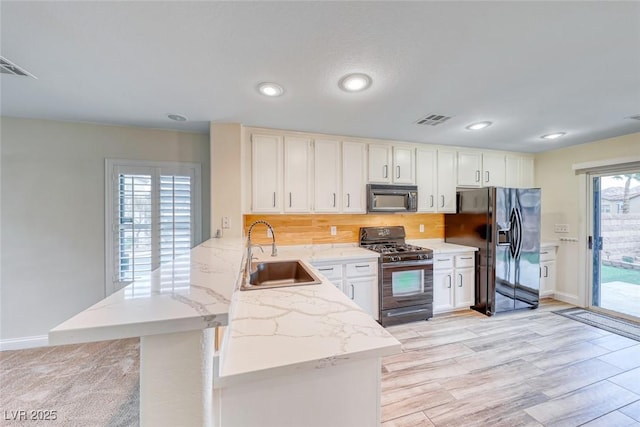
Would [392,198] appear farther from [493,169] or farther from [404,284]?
[493,169]

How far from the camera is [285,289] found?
161 centimetres

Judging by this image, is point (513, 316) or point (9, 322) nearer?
point (9, 322)

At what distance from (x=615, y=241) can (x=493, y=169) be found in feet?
6.00

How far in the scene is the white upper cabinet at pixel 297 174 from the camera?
3.09 m

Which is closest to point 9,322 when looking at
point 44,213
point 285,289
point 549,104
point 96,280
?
point 96,280

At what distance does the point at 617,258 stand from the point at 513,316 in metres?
1.72

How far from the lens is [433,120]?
8.97 feet

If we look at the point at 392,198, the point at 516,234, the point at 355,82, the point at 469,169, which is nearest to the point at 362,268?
the point at 392,198

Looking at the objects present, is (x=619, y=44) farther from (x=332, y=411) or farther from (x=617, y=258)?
(x=617, y=258)

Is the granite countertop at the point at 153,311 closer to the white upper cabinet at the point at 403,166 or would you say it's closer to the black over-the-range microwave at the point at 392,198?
the black over-the-range microwave at the point at 392,198

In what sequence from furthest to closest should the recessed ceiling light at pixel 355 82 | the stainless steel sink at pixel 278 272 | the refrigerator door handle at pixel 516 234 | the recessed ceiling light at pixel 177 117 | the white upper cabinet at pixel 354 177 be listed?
the refrigerator door handle at pixel 516 234 < the white upper cabinet at pixel 354 177 < the recessed ceiling light at pixel 177 117 < the stainless steel sink at pixel 278 272 < the recessed ceiling light at pixel 355 82

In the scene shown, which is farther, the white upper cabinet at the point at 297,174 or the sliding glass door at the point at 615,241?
the sliding glass door at the point at 615,241

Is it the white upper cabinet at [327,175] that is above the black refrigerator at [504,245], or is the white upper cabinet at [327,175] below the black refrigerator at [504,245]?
above

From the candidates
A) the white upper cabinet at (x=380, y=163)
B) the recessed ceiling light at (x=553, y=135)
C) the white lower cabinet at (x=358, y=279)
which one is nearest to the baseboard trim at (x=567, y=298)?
the recessed ceiling light at (x=553, y=135)
